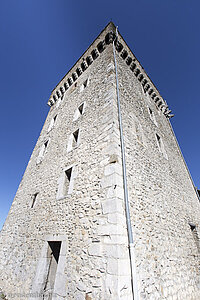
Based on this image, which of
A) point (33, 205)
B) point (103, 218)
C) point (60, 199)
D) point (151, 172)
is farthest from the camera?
point (33, 205)

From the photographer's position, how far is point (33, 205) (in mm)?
5727

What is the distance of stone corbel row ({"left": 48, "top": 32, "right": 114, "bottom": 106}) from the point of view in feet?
26.3

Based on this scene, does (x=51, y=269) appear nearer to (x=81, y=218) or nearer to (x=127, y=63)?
(x=81, y=218)

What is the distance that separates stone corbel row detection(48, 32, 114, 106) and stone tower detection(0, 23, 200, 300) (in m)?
1.84

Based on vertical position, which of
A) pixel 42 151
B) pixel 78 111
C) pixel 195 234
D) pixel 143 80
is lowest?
pixel 195 234

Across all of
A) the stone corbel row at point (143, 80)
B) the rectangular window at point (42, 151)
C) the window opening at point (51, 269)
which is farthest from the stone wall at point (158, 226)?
the rectangular window at point (42, 151)

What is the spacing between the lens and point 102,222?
2.88 meters

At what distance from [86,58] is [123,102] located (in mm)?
5810

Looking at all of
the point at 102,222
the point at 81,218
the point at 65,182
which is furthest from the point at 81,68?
the point at 102,222

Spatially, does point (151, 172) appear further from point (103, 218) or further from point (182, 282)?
point (182, 282)

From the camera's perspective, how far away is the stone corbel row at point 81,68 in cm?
803

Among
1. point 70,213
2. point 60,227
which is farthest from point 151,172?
point 60,227

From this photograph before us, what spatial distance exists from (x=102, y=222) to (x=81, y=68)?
9.92 meters

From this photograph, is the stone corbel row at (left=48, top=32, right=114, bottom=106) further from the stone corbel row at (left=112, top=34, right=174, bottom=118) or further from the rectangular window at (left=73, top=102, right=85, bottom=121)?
the rectangular window at (left=73, top=102, right=85, bottom=121)
